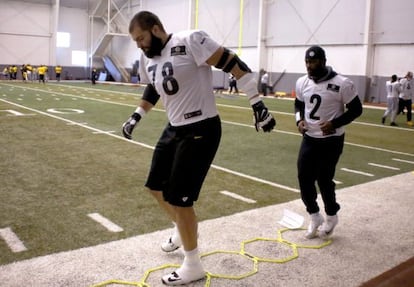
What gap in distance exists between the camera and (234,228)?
193 inches

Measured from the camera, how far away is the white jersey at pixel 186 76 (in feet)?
11.3

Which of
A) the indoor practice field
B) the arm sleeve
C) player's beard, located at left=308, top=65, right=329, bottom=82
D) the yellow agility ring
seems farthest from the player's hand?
the indoor practice field

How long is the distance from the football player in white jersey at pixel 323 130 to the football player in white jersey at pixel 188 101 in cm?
133

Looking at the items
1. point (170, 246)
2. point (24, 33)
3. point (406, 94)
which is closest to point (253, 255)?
point (170, 246)

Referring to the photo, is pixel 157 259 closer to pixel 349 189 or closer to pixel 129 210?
pixel 129 210

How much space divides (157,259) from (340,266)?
5.26 ft

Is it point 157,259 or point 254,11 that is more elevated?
point 254,11

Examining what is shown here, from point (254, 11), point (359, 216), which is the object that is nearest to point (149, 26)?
point (359, 216)

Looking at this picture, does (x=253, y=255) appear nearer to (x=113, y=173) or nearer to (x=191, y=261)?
(x=191, y=261)

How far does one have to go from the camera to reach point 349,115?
459cm

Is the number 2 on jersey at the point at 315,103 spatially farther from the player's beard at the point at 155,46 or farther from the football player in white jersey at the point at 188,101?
the player's beard at the point at 155,46

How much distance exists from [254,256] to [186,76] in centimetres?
179

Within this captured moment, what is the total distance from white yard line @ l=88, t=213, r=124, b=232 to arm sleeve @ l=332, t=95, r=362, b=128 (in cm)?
244

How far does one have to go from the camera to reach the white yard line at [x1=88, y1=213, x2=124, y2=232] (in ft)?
15.6
